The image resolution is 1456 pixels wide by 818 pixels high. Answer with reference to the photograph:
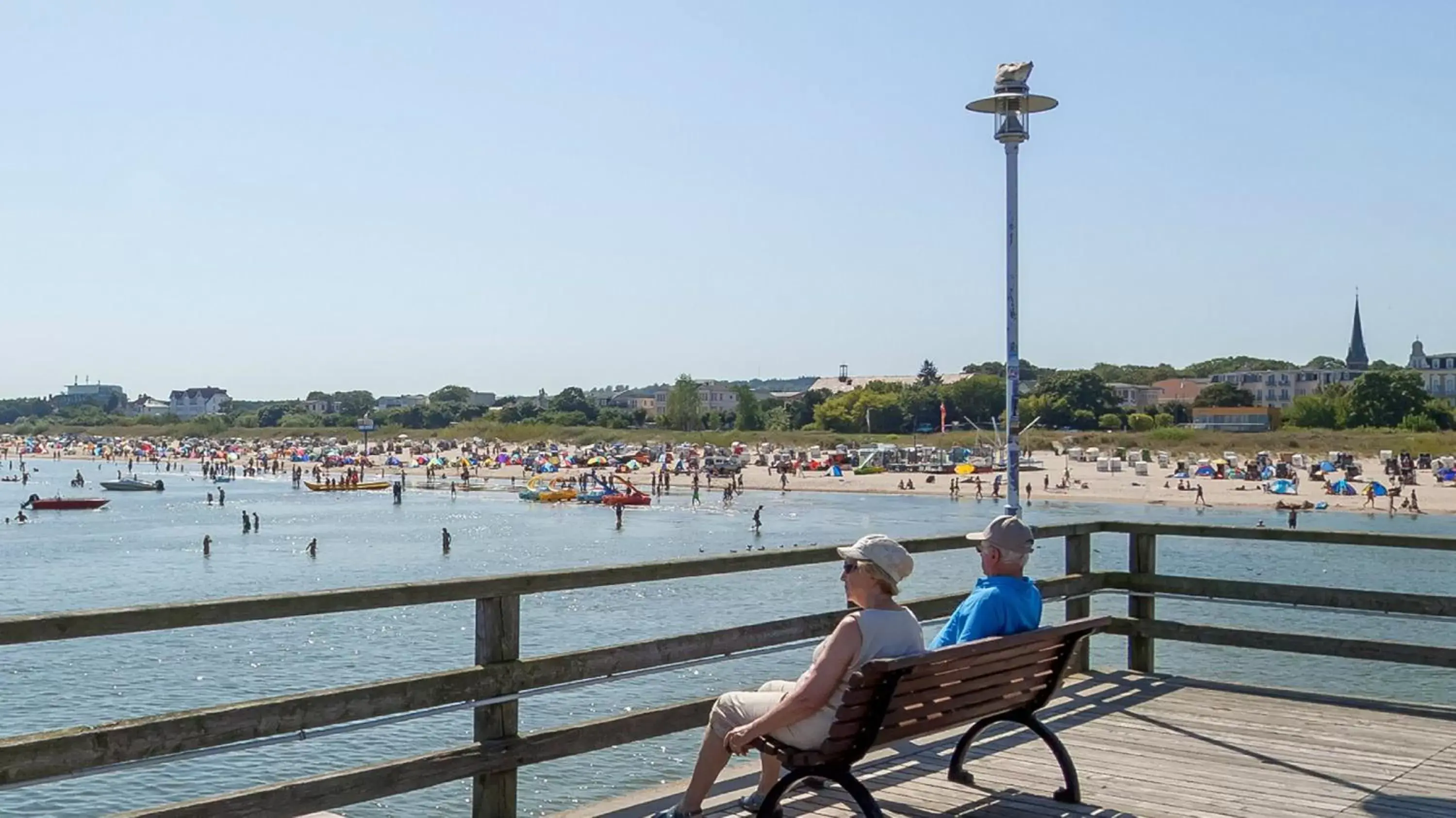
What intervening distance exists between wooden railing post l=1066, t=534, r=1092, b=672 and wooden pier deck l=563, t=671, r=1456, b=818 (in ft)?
1.97

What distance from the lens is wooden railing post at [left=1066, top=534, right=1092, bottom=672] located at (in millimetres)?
A: 8852

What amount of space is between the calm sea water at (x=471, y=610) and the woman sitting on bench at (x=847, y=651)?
1.99 meters

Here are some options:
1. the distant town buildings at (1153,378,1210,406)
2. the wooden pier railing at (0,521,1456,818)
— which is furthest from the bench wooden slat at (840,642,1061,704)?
the distant town buildings at (1153,378,1210,406)

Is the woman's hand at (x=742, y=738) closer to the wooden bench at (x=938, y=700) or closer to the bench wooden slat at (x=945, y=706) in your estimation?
the wooden bench at (x=938, y=700)

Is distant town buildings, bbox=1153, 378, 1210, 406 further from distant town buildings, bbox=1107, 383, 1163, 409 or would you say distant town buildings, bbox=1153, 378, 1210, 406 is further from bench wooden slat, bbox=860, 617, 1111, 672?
bench wooden slat, bbox=860, 617, 1111, 672

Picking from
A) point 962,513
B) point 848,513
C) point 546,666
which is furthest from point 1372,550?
point 546,666

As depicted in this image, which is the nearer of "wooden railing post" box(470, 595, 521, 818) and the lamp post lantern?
"wooden railing post" box(470, 595, 521, 818)

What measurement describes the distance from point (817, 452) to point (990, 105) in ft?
359

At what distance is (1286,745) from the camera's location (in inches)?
278

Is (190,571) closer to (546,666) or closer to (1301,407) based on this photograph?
(546,666)

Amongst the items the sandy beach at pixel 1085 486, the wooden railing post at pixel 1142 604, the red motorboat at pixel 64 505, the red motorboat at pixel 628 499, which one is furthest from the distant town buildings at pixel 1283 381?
the wooden railing post at pixel 1142 604

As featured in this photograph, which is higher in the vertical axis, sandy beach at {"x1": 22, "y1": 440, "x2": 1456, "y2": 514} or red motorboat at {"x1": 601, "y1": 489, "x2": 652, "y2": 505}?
sandy beach at {"x1": 22, "y1": 440, "x2": 1456, "y2": 514}

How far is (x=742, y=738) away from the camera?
494cm

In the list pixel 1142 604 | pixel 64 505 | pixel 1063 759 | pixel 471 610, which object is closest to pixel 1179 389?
pixel 64 505
